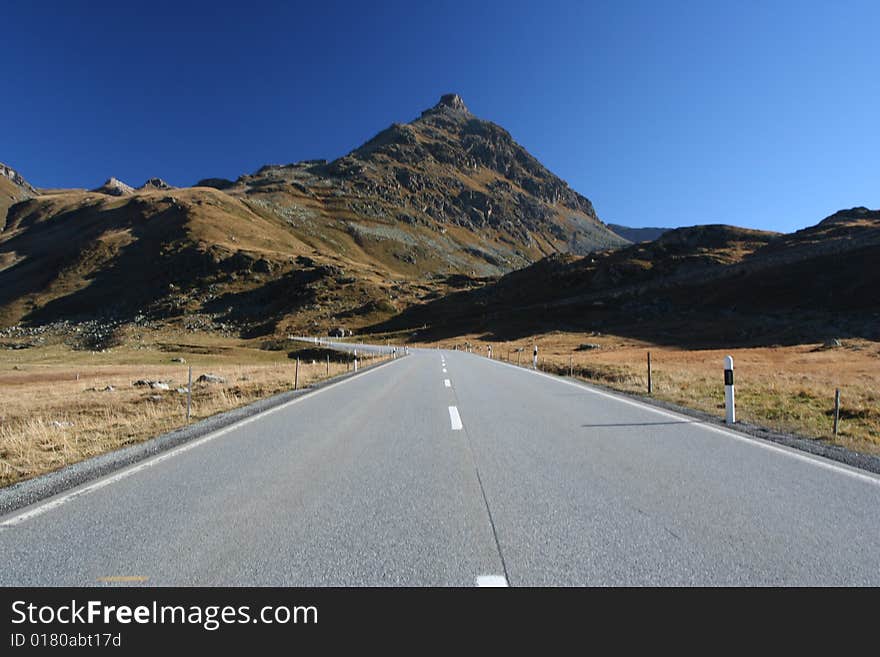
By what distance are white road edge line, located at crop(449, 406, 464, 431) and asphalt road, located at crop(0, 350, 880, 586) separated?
0.77 m

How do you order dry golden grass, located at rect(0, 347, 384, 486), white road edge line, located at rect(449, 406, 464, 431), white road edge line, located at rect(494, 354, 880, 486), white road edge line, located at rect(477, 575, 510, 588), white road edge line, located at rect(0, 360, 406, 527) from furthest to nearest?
1. white road edge line, located at rect(449, 406, 464, 431)
2. dry golden grass, located at rect(0, 347, 384, 486)
3. white road edge line, located at rect(494, 354, 880, 486)
4. white road edge line, located at rect(0, 360, 406, 527)
5. white road edge line, located at rect(477, 575, 510, 588)

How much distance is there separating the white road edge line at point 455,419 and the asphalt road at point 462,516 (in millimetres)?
772

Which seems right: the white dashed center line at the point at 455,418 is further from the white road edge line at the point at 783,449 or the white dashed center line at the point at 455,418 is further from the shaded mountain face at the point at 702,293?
the shaded mountain face at the point at 702,293

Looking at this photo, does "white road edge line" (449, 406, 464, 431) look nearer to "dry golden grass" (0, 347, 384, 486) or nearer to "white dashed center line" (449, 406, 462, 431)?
"white dashed center line" (449, 406, 462, 431)

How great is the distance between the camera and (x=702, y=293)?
75.1 m

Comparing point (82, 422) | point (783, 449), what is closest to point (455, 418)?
point (783, 449)

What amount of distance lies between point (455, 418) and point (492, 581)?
247 inches

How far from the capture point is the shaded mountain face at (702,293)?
181ft

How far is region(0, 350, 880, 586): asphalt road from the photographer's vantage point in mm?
3014

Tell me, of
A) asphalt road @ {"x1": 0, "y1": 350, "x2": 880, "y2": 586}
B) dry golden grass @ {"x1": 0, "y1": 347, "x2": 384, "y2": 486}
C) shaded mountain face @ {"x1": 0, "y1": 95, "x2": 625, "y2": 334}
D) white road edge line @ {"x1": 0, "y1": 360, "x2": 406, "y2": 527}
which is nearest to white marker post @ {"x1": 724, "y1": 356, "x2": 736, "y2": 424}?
asphalt road @ {"x1": 0, "y1": 350, "x2": 880, "y2": 586}

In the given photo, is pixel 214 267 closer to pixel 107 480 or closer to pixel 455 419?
pixel 455 419

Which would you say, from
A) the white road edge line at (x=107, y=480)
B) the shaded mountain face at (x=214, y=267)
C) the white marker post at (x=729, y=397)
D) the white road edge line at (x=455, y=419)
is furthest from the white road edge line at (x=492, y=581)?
the shaded mountain face at (x=214, y=267)
